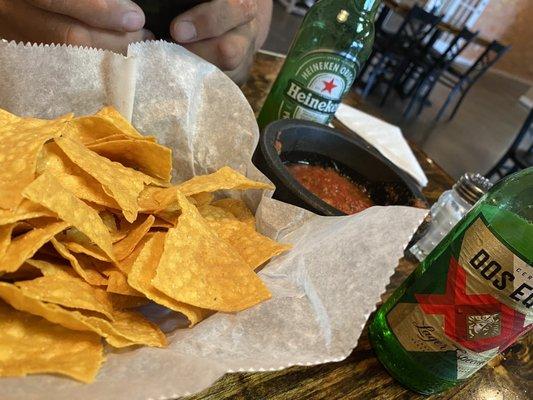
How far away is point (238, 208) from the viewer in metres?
0.84

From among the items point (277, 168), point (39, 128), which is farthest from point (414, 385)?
point (39, 128)

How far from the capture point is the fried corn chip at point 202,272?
57 centimetres

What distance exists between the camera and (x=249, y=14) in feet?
3.53

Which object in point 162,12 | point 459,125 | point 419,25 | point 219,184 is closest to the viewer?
point 219,184

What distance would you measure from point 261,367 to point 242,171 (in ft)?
1.42

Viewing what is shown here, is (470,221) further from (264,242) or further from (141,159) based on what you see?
(141,159)

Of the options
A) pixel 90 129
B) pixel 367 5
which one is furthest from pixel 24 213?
pixel 367 5

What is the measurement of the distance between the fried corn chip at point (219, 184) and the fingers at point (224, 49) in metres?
0.43

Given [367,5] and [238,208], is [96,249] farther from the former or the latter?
[367,5]

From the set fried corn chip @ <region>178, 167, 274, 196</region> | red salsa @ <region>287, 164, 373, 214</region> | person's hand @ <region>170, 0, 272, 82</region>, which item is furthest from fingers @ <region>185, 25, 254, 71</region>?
fried corn chip @ <region>178, 167, 274, 196</region>

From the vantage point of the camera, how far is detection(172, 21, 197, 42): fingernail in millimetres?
939

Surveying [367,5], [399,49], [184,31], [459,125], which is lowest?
[459,125]

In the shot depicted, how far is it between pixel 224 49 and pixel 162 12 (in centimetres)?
18

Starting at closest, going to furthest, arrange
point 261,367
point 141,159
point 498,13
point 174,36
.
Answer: point 261,367 < point 141,159 < point 174,36 < point 498,13
